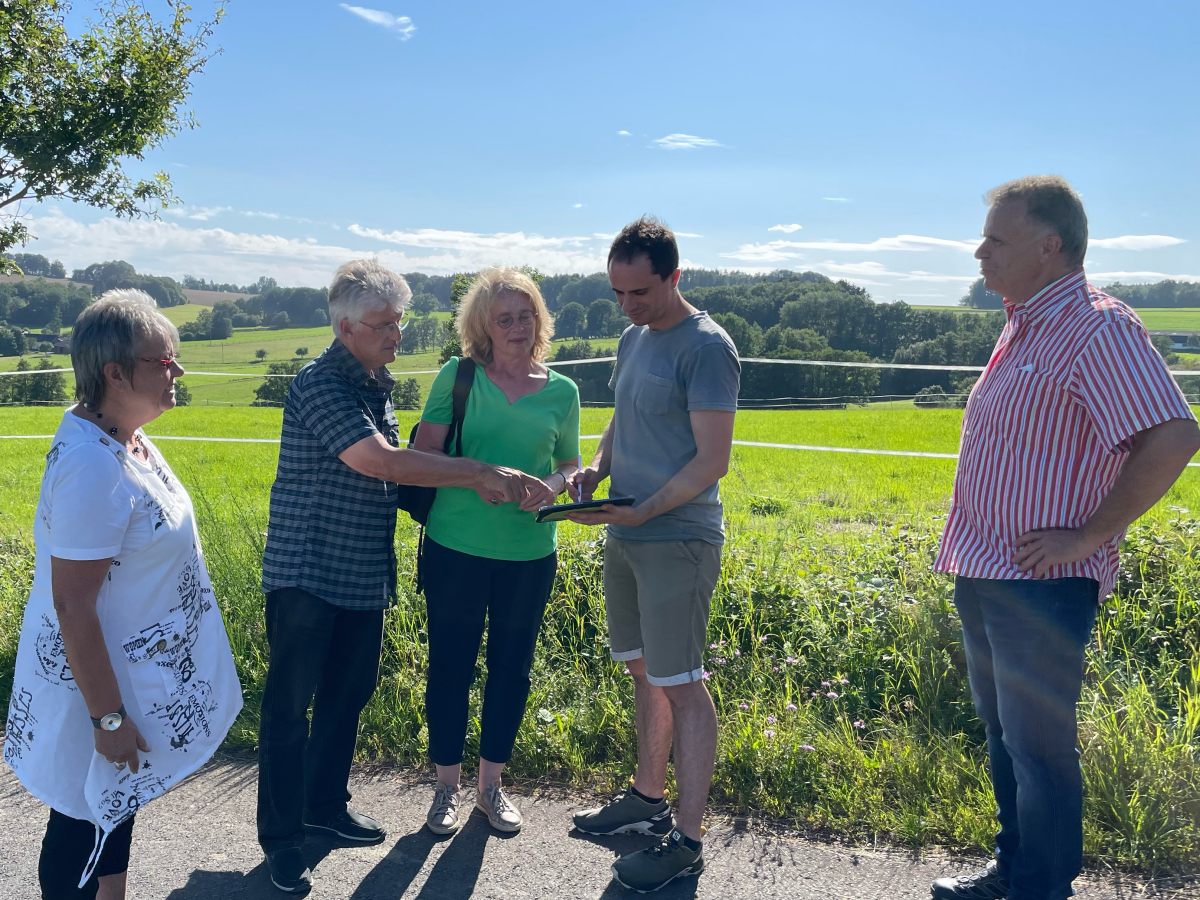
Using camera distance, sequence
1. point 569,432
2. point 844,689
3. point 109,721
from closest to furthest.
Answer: point 109,721, point 569,432, point 844,689

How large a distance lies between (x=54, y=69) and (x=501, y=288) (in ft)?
21.4

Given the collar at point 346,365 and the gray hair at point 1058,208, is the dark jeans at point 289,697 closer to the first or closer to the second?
the collar at point 346,365

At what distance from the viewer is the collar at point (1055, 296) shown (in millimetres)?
2637

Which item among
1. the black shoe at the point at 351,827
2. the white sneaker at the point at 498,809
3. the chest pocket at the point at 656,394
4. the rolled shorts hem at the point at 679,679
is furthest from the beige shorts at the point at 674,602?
the black shoe at the point at 351,827

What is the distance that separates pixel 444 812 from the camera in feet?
11.4

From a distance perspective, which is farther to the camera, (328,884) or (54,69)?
(54,69)

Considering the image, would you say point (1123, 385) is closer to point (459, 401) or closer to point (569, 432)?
point (569, 432)

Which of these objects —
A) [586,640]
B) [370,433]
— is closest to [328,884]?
[370,433]

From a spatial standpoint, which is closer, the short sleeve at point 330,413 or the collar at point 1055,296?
the collar at point 1055,296

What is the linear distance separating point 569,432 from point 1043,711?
1.90 metres

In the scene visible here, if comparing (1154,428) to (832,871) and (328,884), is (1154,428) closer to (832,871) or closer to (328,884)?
(832,871)

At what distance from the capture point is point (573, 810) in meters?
3.63

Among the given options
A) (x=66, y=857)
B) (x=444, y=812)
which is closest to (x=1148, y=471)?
(x=444, y=812)

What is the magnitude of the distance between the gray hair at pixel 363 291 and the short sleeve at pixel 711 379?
1.04 m
